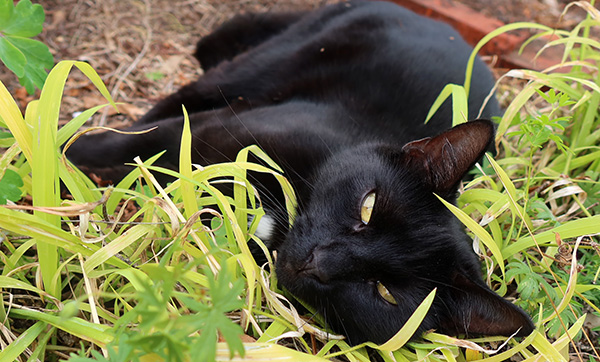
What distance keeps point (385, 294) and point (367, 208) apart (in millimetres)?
208

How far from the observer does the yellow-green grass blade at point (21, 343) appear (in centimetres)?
87

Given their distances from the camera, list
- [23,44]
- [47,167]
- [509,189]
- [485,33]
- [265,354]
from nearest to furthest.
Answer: [265,354]
[47,167]
[23,44]
[509,189]
[485,33]

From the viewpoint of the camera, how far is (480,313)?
1033mm

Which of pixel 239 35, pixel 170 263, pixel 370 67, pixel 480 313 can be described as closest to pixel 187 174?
pixel 170 263

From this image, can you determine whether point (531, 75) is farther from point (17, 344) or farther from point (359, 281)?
point (17, 344)

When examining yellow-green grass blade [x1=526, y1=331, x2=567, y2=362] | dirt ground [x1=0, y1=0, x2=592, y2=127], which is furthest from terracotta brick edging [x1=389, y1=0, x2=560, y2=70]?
yellow-green grass blade [x1=526, y1=331, x2=567, y2=362]

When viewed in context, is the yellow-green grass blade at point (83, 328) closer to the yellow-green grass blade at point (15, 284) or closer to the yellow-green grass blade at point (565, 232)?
the yellow-green grass blade at point (15, 284)

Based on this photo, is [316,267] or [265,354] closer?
[265,354]

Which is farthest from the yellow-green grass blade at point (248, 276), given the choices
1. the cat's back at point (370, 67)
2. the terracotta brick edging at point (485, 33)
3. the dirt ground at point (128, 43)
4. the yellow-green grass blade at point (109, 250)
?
the terracotta brick edging at point (485, 33)

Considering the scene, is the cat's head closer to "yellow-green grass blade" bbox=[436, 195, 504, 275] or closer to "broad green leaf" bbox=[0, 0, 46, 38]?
"yellow-green grass blade" bbox=[436, 195, 504, 275]

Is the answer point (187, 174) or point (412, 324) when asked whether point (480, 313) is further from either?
point (187, 174)

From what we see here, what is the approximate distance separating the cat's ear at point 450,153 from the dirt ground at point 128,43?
135cm

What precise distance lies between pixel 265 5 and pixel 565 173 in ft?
6.59

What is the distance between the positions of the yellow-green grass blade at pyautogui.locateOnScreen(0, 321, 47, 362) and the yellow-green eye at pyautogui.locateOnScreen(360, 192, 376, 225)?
28.1 inches
